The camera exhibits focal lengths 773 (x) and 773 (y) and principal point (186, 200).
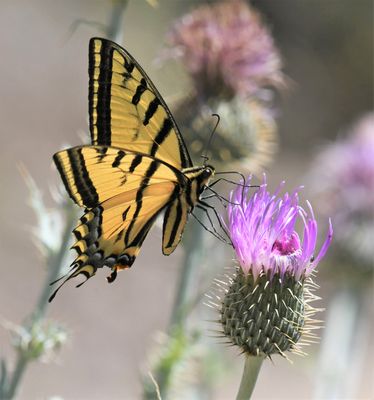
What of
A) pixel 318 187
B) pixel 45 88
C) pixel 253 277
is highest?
pixel 45 88

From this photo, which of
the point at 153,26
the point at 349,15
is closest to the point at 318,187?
the point at 153,26

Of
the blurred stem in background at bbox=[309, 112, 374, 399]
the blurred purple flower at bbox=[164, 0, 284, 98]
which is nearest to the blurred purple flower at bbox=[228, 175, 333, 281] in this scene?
the blurred purple flower at bbox=[164, 0, 284, 98]

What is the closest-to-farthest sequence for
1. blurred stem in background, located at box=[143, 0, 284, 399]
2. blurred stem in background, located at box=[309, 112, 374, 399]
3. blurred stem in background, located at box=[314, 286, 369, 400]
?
blurred stem in background, located at box=[143, 0, 284, 399], blurred stem in background, located at box=[314, 286, 369, 400], blurred stem in background, located at box=[309, 112, 374, 399]

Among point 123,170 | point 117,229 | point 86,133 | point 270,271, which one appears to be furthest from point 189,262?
point 270,271

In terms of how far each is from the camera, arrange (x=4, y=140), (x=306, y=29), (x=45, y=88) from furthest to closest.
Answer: (x=306, y=29) < (x=45, y=88) < (x=4, y=140)

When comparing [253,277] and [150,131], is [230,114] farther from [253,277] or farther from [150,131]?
[253,277]

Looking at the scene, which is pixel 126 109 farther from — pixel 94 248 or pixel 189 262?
pixel 189 262

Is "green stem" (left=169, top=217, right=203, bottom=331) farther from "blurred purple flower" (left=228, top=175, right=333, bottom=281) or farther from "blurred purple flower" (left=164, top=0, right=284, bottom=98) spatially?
"blurred purple flower" (left=228, top=175, right=333, bottom=281)
